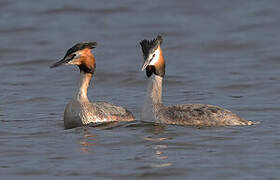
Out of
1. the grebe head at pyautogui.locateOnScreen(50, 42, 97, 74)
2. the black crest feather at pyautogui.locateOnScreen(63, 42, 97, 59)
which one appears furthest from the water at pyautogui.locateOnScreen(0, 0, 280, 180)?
the black crest feather at pyautogui.locateOnScreen(63, 42, 97, 59)

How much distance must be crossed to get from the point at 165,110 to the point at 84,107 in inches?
52.8

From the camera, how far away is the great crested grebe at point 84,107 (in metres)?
14.5

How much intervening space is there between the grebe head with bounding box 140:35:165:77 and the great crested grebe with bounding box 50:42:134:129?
2.99 ft

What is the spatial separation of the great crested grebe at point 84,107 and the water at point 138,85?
1.04 ft

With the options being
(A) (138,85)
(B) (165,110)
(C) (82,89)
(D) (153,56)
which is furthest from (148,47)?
(A) (138,85)

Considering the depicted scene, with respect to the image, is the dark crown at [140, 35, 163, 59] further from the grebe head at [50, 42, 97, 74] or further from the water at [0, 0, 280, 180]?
the water at [0, 0, 280, 180]

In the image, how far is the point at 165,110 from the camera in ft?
46.9

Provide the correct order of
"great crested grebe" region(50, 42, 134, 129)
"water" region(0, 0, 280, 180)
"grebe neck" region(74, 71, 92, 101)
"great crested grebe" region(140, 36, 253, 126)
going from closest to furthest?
"water" region(0, 0, 280, 180) < "great crested grebe" region(140, 36, 253, 126) < "great crested grebe" region(50, 42, 134, 129) < "grebe neck" region(74, 71, 92, 101)

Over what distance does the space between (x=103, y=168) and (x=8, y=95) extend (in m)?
6.59

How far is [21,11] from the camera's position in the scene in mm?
27297

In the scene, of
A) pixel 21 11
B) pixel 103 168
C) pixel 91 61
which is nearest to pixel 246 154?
pixel 103 168

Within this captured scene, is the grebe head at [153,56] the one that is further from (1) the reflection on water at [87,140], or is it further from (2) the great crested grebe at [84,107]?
(1) the reflection on water at [87,140]

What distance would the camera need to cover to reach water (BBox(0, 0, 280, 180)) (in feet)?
39.0

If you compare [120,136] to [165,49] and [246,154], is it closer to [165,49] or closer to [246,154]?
[246,154]
